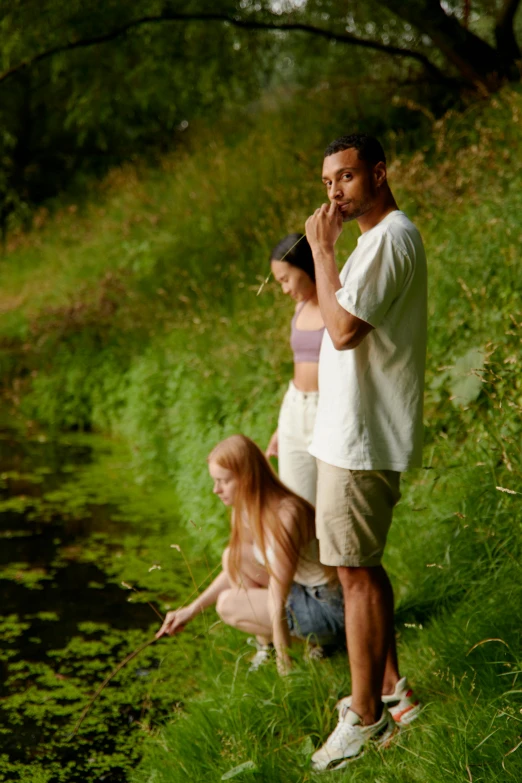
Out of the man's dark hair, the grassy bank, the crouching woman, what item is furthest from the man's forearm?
the crouching woman

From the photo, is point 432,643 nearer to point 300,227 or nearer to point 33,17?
point 300,227

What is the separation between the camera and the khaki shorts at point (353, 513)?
256 centimetres

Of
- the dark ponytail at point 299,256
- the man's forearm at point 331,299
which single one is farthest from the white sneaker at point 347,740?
the dark ponytail at point 299,256

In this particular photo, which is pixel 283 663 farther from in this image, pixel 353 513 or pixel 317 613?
pixel 353 513

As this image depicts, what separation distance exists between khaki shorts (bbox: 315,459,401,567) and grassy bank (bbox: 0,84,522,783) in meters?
0.33

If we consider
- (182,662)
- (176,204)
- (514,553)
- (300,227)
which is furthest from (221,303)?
(514,553)

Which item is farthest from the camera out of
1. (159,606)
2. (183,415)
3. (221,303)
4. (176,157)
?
(176,157)

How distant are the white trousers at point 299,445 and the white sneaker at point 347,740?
1.19m

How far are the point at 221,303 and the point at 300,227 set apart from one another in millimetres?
1084

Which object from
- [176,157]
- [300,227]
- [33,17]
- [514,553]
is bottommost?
[514,553]

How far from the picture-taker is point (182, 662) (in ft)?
12.9

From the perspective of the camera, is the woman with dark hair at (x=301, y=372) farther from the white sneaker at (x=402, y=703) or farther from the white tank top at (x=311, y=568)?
the white sneaker at (x=402, y=703)

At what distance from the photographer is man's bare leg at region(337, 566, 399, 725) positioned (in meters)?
2.62

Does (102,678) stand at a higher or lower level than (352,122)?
lower
